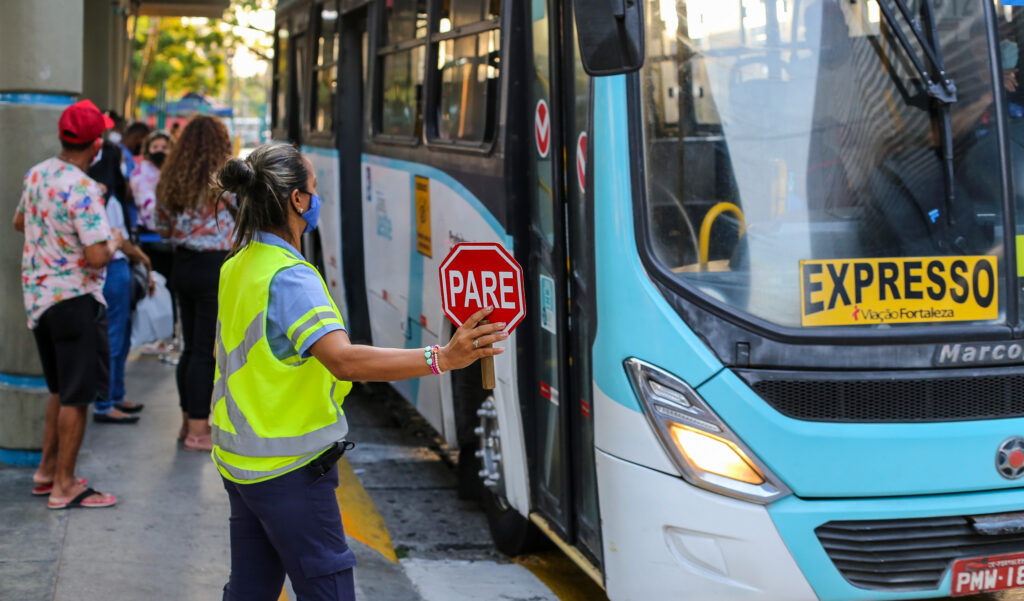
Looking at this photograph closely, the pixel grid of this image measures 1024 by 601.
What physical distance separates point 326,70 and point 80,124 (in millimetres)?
4114

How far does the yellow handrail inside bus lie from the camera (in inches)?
156

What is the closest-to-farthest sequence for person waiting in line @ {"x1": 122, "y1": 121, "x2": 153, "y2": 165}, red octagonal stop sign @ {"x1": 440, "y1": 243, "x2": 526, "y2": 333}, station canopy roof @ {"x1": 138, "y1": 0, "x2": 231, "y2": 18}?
Answer: red octagonal stop sign @ {"x1": 440, "y1": 243, "x2": 526, "y2": 333}
person waiting in line @ {"x1": 122, "y1": 121, "x2": 153, "y2": 165}
station canopy roof @ {"x1": 138, "y1": 0, "x2": 231, "y2": 18}

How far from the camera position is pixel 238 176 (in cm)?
320

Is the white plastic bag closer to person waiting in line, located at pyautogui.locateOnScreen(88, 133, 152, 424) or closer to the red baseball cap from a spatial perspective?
person waiting in line, located at pyautogui.locateOnScreen(88, 133, 152, 424)

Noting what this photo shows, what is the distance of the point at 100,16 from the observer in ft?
63.5

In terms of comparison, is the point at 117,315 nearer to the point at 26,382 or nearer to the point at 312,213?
the point at 26,382

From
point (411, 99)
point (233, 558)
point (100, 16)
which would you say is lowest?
point (233, 558)

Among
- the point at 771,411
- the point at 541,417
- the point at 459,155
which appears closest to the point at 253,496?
the point at 771,411

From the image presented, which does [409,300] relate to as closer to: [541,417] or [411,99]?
[411,99]

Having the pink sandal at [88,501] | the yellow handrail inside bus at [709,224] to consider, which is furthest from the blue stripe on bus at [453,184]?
the pink sandal at [88,501]

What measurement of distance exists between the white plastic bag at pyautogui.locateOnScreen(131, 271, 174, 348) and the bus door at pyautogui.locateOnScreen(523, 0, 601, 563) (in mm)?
4117

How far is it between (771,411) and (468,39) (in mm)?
2657

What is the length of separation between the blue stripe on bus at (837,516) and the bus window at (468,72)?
2254mm

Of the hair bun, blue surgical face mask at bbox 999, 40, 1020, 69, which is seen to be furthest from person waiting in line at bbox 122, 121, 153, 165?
blue surgical face mask at bbox 999, 40, 1020, 69
